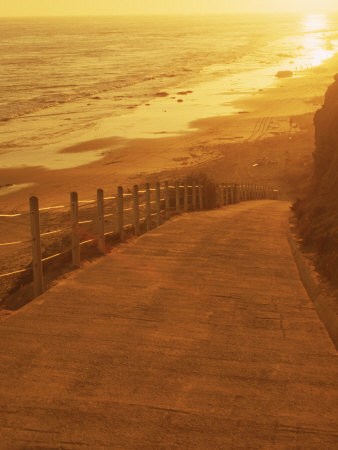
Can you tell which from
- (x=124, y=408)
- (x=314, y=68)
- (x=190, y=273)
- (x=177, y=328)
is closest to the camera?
(x=124, y=408)

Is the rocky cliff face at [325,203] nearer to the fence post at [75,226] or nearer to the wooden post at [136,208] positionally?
the wooden post at [136,208]

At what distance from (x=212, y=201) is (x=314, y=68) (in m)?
78.2

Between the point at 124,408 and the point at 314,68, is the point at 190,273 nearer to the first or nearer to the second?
the point at 124,408

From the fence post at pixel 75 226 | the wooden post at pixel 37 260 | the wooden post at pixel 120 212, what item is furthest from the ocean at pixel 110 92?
the wooden post at pixel 37 260

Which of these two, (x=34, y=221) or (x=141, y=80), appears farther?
(x=141, y=80)

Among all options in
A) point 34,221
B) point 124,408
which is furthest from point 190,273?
point 124,408

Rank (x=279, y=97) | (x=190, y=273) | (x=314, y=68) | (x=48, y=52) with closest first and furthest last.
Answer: (x=190, y=273) < (x=279, y=97) < (x=314, y=68) < (x=48, y=52)

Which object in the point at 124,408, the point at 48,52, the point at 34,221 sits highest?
the point at 48,52

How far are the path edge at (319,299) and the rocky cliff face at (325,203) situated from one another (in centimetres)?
23

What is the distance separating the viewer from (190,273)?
8.91 metres

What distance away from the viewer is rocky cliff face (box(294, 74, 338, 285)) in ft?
32.5

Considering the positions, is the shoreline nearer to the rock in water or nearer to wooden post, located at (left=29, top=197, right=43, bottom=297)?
wooden post, located at (left=29, top=197, right=43, bottom=297)

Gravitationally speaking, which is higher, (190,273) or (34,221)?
(34,221)

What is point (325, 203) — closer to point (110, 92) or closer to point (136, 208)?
point (136, 208)
